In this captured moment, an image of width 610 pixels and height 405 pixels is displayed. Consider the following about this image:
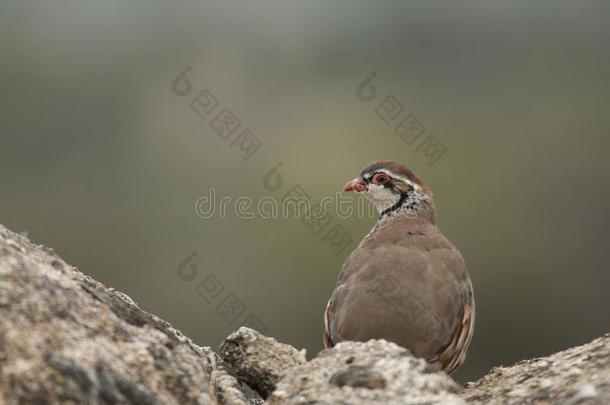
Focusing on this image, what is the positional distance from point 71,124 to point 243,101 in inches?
355

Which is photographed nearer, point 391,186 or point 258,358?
point 258,358

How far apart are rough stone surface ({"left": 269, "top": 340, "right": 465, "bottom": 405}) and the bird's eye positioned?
3.29 meters

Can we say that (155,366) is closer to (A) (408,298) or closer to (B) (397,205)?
(A) (408,298)

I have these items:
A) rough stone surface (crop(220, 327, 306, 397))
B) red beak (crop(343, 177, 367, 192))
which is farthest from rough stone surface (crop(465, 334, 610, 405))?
red beak (crop(343, 177, 367, 192))

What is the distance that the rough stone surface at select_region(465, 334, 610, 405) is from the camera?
4.49 meters

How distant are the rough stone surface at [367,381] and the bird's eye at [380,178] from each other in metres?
3.29

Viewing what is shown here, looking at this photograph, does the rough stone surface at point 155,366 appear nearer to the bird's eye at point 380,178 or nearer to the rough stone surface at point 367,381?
the rough stone surface at point 367,381

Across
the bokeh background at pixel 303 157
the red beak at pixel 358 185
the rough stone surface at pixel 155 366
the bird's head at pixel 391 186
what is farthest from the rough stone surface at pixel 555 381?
the bokeh background at pixel 303 157

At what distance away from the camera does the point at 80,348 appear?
4.18 meters

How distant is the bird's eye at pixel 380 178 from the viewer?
26.3 ft

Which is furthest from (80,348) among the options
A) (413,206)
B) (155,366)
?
(413,206)

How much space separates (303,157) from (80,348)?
32.9 meters

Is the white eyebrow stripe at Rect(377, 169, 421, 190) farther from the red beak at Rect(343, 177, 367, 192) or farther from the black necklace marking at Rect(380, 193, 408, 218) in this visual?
the red beak at Rect(343, 177, 367, 192)

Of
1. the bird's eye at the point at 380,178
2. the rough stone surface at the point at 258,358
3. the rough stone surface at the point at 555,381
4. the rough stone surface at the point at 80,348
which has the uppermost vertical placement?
the bird's eye at the point at 380,178
